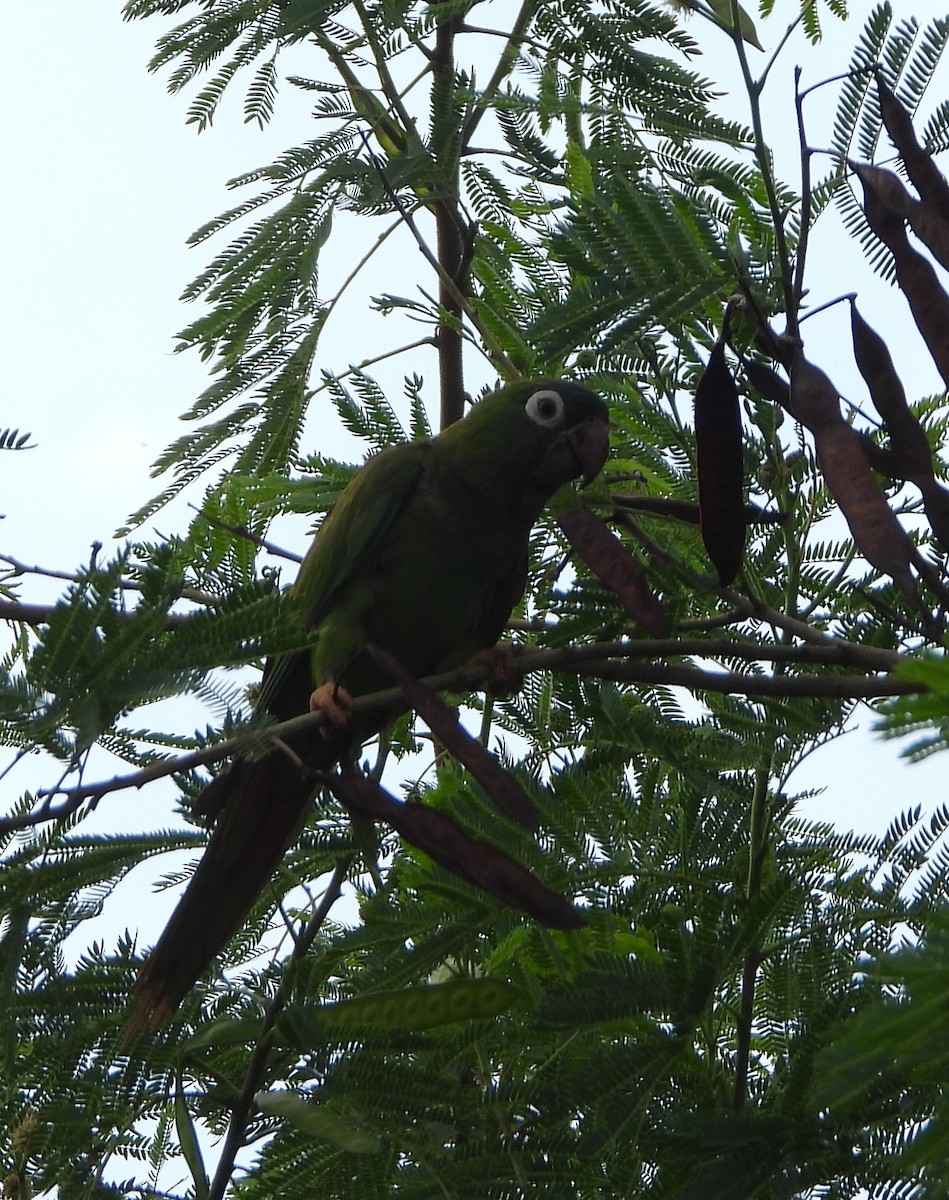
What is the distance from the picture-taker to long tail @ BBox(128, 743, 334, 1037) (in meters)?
2.80

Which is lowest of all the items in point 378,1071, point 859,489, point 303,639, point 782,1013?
point 782,1013

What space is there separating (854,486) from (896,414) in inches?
7.8

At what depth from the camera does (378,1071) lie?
7.37 feet

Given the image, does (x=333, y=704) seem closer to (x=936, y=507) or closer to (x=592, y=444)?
A: (x=592, y=444)

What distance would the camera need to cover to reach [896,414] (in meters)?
1.93

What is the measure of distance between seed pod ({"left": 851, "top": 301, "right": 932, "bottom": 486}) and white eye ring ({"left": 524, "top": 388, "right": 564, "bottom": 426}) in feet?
3.86

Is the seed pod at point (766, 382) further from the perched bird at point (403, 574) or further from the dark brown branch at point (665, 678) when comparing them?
the perched bird at point (403, 574)

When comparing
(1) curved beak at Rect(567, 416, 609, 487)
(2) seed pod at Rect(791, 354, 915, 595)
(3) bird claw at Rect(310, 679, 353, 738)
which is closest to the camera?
(2) seed pod at Rect(791, 354, 915, 595)

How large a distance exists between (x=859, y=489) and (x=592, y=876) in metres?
0.97

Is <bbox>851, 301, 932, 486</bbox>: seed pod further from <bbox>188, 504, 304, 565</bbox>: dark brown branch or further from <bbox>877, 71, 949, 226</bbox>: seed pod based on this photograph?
<bbox>188, 504, 304, 565</bbox>: dark brown branch

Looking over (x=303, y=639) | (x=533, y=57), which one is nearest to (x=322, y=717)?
(x=303, y=639)

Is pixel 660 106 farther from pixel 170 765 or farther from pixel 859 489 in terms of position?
pixel 170 765

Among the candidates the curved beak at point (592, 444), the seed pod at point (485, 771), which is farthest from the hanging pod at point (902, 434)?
the curved beak at point (592, 444)

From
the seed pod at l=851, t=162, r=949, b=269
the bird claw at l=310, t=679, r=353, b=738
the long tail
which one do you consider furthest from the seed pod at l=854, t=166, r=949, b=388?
the long tail
